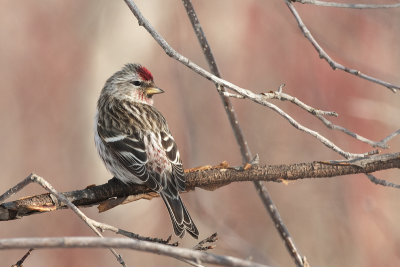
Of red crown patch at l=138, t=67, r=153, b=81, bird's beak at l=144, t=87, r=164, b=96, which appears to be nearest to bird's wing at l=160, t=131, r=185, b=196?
bird's beak at l=144, t=87, r=164, b=96

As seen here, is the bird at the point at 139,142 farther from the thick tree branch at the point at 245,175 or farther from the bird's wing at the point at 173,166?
the thick tree branch at the point at 245,175

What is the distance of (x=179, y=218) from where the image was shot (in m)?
4.25

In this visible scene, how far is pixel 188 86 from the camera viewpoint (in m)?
11.8

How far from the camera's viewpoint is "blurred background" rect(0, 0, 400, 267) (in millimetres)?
10133

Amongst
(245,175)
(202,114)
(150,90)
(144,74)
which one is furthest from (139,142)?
(202,114)

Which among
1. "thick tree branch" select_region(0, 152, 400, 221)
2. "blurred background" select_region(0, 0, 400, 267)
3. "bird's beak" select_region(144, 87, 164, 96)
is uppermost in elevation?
"blurred background" select_region(0, 0, 400, 267)

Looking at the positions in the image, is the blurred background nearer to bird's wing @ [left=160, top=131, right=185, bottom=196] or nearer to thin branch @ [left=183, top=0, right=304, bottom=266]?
bird's wing @ [left=160, top=131, right=185, bottom=196]

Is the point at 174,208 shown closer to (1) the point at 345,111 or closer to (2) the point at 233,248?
(2) the point at 233,248

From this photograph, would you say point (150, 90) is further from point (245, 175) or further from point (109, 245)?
point (109, 245)

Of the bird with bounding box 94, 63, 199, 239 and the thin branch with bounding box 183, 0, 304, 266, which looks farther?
the bird with bounding box 94, 63, 199, 239

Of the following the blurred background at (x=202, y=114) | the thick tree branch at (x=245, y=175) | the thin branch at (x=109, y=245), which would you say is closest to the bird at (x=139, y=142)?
the thick tree branch at (x=245, y=175)

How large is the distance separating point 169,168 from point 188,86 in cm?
738

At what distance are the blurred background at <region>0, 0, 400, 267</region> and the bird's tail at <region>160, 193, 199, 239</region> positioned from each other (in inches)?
182

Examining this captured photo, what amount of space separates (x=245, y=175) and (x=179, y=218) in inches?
28.5
